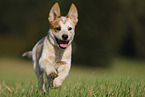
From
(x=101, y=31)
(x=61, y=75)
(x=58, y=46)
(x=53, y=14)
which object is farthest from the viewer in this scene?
(x=101, y=31)

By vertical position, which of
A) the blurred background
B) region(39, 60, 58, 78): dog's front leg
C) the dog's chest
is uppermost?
the dog's chest

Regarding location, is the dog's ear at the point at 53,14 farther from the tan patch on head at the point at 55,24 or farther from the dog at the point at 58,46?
the tan patch on head at the point at 55,24

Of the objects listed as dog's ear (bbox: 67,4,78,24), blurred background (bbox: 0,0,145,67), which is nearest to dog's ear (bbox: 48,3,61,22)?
dog's ear (bbox: 67,4,78,24)

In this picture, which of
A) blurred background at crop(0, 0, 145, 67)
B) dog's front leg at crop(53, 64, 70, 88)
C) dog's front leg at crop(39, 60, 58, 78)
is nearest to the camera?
dog's front leg at crop(39, 60, 58, 78)

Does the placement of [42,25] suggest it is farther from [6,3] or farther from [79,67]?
[6,3]

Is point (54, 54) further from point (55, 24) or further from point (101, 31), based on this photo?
point (101, 31)

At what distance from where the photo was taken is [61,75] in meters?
4.67

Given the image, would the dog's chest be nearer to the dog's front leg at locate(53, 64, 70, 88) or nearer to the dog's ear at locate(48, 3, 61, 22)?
the dog's front leg at locate(53, 64, 70, 88)

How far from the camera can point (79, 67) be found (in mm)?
17500

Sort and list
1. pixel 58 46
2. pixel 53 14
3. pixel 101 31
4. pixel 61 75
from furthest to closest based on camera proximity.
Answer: pixel 101 31 → pixel 53 14 → pixel 58 46 → pixel 61 75

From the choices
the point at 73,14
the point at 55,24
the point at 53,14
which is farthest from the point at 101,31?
the point at 55,24

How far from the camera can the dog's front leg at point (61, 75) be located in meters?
4.47

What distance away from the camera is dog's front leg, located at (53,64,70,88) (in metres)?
4.47

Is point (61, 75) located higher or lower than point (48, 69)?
lower
